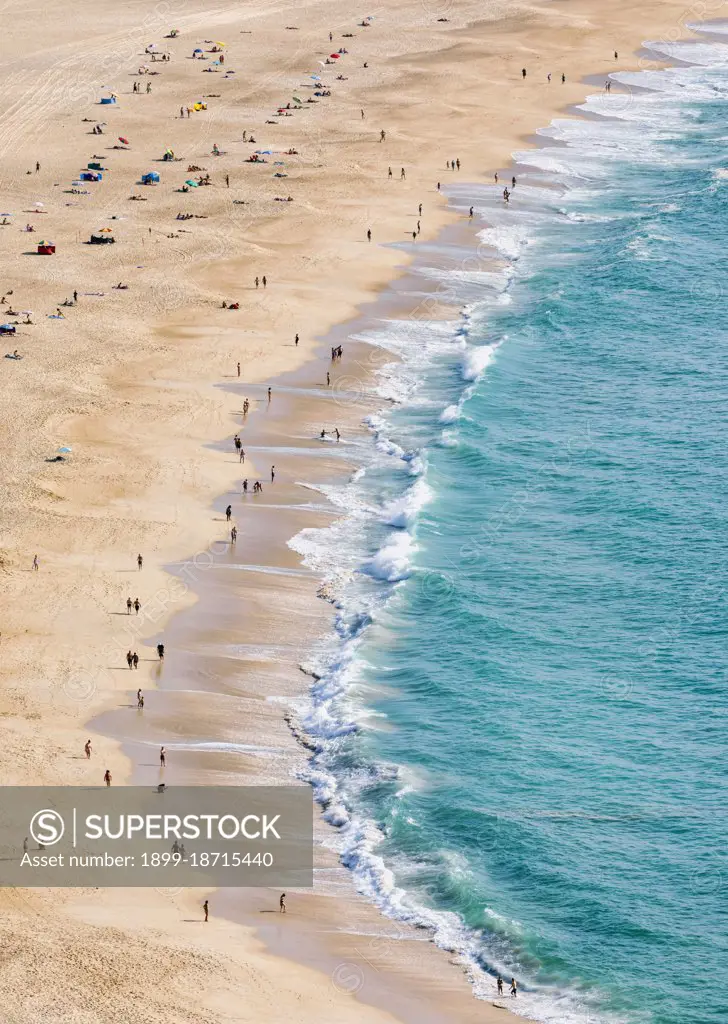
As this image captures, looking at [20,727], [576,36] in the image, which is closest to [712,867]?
[20,727]

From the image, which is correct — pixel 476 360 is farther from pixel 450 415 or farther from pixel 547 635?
pixel 547 635

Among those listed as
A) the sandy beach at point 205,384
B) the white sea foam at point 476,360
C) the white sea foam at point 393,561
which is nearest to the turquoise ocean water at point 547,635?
the white sea foam at point 393,561

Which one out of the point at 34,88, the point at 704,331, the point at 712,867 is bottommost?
the point at 712,867

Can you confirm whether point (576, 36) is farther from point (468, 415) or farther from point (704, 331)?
point (468, 415)

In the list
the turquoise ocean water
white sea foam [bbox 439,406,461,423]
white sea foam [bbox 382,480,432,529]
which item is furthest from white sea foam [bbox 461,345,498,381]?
white sea foam [bbox 382,480,432,529]

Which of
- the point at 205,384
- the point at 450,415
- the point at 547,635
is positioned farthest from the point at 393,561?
the point at 205,384

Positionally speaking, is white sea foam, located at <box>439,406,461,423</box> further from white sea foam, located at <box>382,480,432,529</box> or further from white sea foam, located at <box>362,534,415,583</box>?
white sea foam, located at <box>362,534,415,583</box>
